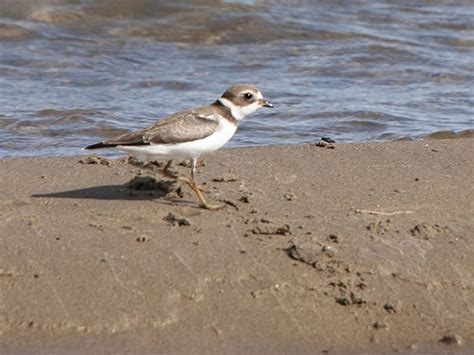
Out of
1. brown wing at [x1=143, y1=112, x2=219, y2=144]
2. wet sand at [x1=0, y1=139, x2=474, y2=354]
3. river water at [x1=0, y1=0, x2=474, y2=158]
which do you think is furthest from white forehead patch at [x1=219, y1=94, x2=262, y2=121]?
river water at [x1=0, y1=0, x2=474, y2=158]

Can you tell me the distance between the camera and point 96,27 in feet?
52.1

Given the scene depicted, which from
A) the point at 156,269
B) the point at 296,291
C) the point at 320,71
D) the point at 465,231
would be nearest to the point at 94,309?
the point at 156,269

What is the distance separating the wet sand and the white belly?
303 millimetres

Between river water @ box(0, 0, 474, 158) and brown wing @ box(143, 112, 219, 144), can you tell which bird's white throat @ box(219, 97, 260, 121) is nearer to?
brown wing @ box(143, 112, 219, 144)

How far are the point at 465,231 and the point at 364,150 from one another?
6.82ft

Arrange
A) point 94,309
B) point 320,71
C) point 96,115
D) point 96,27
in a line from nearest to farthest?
1. point 94,309
2. point 96,115
3. point 320,71
4. point 96,27

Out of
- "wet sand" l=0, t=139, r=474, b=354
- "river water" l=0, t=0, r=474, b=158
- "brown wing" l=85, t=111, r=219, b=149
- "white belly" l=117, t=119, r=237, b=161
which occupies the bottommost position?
"river water" l=0, t=0, r=474, b=158

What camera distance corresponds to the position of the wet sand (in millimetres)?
5996

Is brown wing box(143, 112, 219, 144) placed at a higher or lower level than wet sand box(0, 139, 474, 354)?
higher

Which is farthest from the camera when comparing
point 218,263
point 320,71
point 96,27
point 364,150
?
point 96,27

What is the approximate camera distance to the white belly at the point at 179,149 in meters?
7.70

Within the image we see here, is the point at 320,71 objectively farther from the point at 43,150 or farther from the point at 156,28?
the point at 43,150

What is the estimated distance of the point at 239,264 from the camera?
655 centimetres

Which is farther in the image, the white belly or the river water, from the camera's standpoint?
the river water
